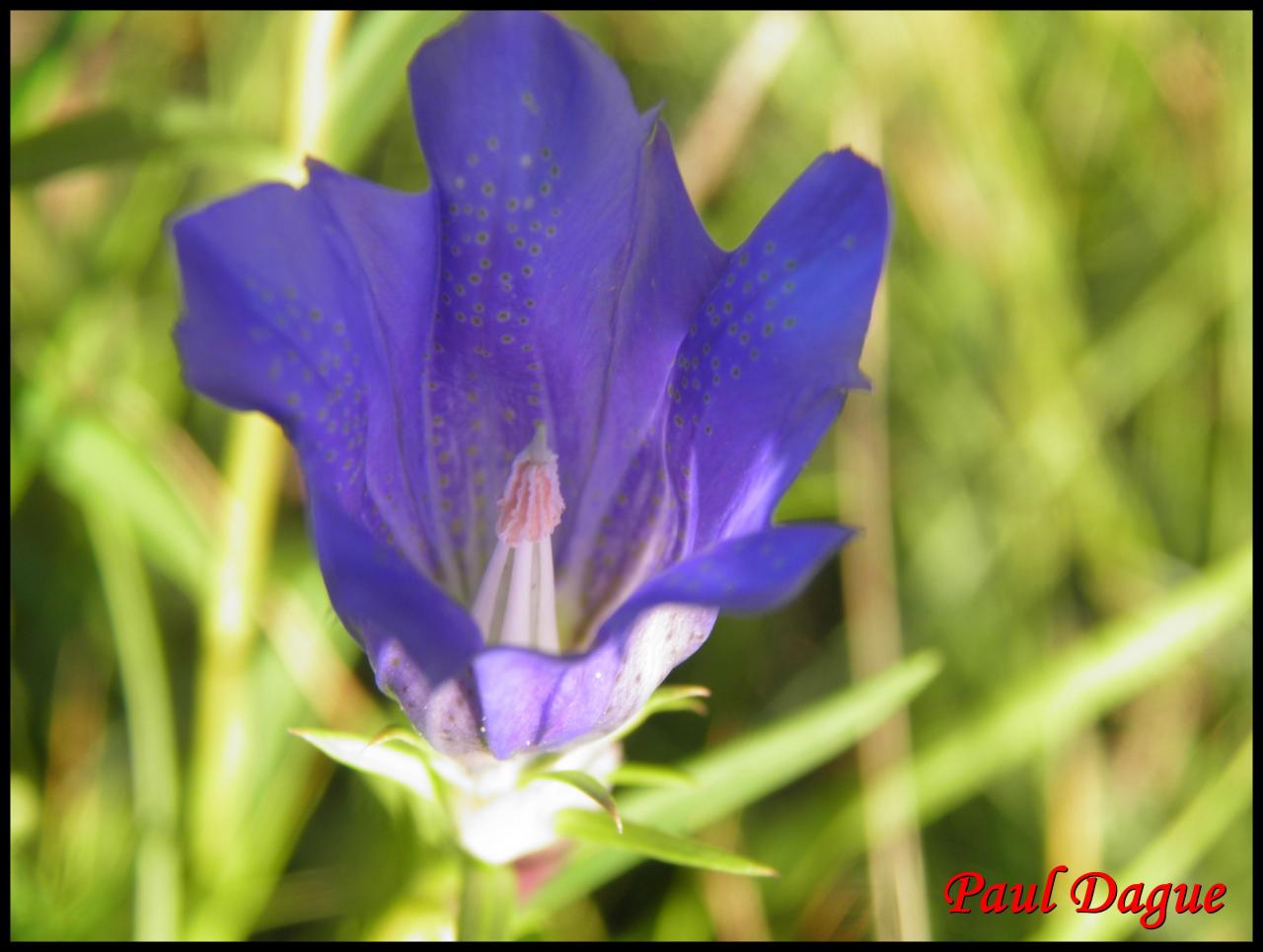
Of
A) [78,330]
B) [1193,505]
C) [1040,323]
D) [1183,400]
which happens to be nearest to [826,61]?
[1040,323]

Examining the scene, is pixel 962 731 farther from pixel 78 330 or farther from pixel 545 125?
pixel 78 330

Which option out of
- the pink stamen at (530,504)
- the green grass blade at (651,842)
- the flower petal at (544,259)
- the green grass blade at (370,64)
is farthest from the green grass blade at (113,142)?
the green grass blade at (651,842)

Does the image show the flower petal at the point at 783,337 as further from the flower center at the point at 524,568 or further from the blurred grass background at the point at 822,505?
the blurred grass background at the point at 822,505

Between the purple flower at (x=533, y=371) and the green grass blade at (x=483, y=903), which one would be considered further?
the green grass blade at (x=483, y=903)

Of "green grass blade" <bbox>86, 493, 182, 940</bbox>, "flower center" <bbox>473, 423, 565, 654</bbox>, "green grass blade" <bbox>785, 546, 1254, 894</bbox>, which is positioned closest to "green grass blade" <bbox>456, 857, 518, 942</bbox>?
"flower center" <bbox>473, 423, 565, 654</bbox>

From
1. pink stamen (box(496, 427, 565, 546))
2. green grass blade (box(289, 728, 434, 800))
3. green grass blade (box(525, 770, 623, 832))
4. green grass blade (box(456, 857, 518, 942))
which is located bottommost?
green grass blade (box(456, 857, 518, 942))

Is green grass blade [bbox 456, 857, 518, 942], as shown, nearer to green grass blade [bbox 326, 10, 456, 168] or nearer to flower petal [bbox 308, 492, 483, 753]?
flower petal [bbox 308, 492, 483, 753]

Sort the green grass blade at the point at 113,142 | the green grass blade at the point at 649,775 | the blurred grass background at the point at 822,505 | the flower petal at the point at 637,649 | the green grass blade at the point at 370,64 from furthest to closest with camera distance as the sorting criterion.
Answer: the blurred grass background at the point at 822,505
the green grass blade at the point at 370,64
the green grass blade at the point at 113,142
the green grass blade at the point at 649,775
the flower petal at the point at 637,649
